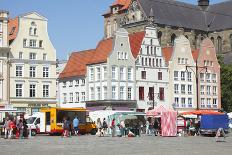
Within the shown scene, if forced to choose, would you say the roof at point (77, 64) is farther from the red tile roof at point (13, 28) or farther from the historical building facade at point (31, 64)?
the red tile roof at point (13, 28)

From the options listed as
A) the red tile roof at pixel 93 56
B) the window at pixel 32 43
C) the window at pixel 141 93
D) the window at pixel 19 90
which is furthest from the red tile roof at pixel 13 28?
the window at pixel 141 93

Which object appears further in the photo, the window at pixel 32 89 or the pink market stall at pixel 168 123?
the window at pixel 32 89

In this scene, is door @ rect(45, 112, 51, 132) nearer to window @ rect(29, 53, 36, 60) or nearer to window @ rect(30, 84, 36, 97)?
window @ rect(30, 84, 36, 97)

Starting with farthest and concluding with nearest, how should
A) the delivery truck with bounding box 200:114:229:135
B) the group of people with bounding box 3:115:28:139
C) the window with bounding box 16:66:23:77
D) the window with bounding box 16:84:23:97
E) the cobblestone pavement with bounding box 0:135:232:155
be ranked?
the window with bounding box 16:66:23:77 < the window with bounding box 16:84:23:97 < the delivery truck with bounding box 200:114:229:135 < the group of people with bounding box 3:115:28:139 < the cobblestone pavement with bounding box 0:135:232:155

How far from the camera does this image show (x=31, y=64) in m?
69.1

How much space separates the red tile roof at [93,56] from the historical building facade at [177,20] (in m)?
21.9

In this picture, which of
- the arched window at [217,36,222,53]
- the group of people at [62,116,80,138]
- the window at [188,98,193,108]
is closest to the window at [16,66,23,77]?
the group of people at [62,116,80,138]

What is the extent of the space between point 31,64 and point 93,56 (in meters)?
10.2

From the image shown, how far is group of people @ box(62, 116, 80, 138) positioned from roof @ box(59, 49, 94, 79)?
2975cm

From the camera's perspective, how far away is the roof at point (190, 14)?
105 m

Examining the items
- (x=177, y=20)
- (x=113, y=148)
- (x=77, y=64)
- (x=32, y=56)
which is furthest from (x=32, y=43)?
(x=177, y=20)

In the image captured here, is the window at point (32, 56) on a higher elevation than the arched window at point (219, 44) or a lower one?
lower

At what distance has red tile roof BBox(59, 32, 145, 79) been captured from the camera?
74.2 m

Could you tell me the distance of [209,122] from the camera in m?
47.1
